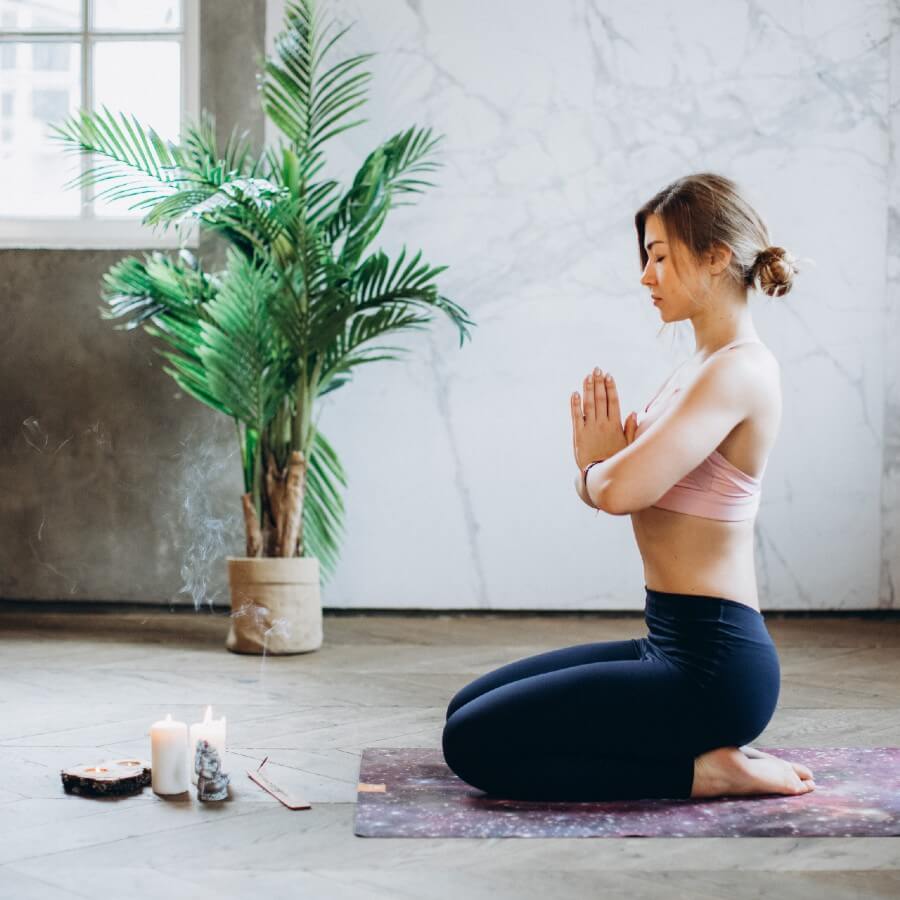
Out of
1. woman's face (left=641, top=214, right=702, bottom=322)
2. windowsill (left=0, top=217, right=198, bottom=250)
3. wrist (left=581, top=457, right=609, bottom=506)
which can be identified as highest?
windowsill (left=0, top=217, right=198, bottom=250)

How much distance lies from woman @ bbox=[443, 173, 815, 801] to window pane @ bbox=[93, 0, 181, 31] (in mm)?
2971

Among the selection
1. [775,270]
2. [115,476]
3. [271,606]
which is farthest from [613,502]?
[115,476]

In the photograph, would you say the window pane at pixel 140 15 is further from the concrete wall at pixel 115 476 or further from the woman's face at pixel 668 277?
the woman's face at pixel 668 277

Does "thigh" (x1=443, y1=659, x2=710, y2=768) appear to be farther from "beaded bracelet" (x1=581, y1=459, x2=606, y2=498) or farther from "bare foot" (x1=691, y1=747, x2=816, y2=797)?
"beaded bracelet" (x1=581, y1=459, x2=606, y2=498)

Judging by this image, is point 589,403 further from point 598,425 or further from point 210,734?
point 210,734

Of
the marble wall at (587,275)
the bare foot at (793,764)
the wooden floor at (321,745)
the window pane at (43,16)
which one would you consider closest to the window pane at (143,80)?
the window pane at (43,16)

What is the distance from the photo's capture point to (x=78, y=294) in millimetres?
4527

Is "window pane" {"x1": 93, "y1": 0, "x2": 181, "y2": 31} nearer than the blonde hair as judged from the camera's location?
No

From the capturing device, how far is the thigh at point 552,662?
219 cm

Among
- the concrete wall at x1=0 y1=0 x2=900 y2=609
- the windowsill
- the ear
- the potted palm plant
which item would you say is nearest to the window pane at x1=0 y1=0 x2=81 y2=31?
the concrete wall at x1=0 y1=0 x2=900 y2=609

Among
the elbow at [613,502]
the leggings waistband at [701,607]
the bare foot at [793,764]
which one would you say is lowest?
the bare foot at [793,764]

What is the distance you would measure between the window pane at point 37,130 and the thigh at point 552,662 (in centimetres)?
299

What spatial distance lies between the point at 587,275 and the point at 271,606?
1.67m

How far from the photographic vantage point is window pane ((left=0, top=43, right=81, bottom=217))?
4570 millimetres
